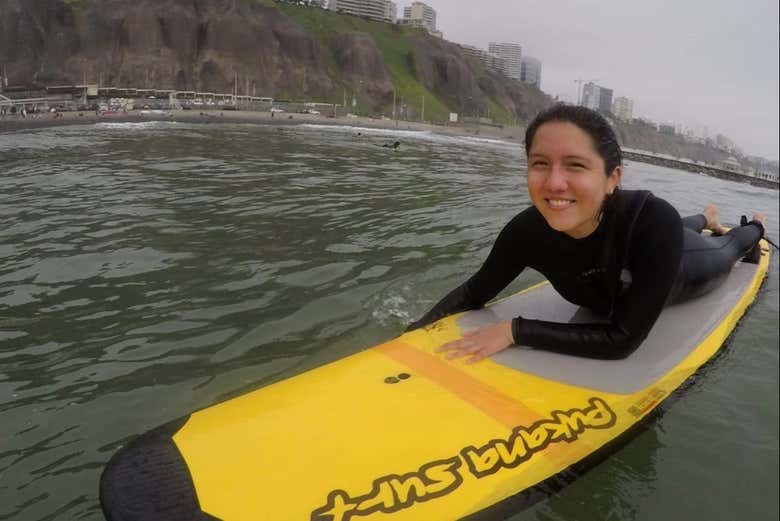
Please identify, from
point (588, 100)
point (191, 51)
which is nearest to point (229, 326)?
point (588, 100)

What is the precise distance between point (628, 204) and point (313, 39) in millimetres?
112043

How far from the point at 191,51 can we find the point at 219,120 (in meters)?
38.9

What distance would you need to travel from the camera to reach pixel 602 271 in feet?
11.4

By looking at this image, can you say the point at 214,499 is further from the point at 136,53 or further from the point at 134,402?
the point at 136,53

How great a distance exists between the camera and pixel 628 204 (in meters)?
3.32

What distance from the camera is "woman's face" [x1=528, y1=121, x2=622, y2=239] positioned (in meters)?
2.88

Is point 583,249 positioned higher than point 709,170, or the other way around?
point 709,170

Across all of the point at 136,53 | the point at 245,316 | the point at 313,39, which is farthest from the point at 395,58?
the point at 245,316

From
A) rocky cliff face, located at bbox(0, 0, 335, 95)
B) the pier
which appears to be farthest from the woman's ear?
rocky cliff face, located at bbox(0, 0, 335, 95)

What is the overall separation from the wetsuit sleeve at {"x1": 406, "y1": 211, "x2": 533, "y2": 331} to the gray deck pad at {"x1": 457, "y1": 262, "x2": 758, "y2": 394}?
13 centimetres

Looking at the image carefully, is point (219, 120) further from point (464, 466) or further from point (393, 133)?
point (464, 466)

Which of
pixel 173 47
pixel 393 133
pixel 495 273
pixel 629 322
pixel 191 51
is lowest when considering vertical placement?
pixel 629 322

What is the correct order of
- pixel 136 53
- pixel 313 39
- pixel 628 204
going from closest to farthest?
pixel 628 204 → pixel 136 53 → pixel 313 39

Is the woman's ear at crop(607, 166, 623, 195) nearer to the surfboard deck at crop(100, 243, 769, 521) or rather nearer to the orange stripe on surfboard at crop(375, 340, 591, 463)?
the surfboard deck at crop(100, 243, 769, 521)
